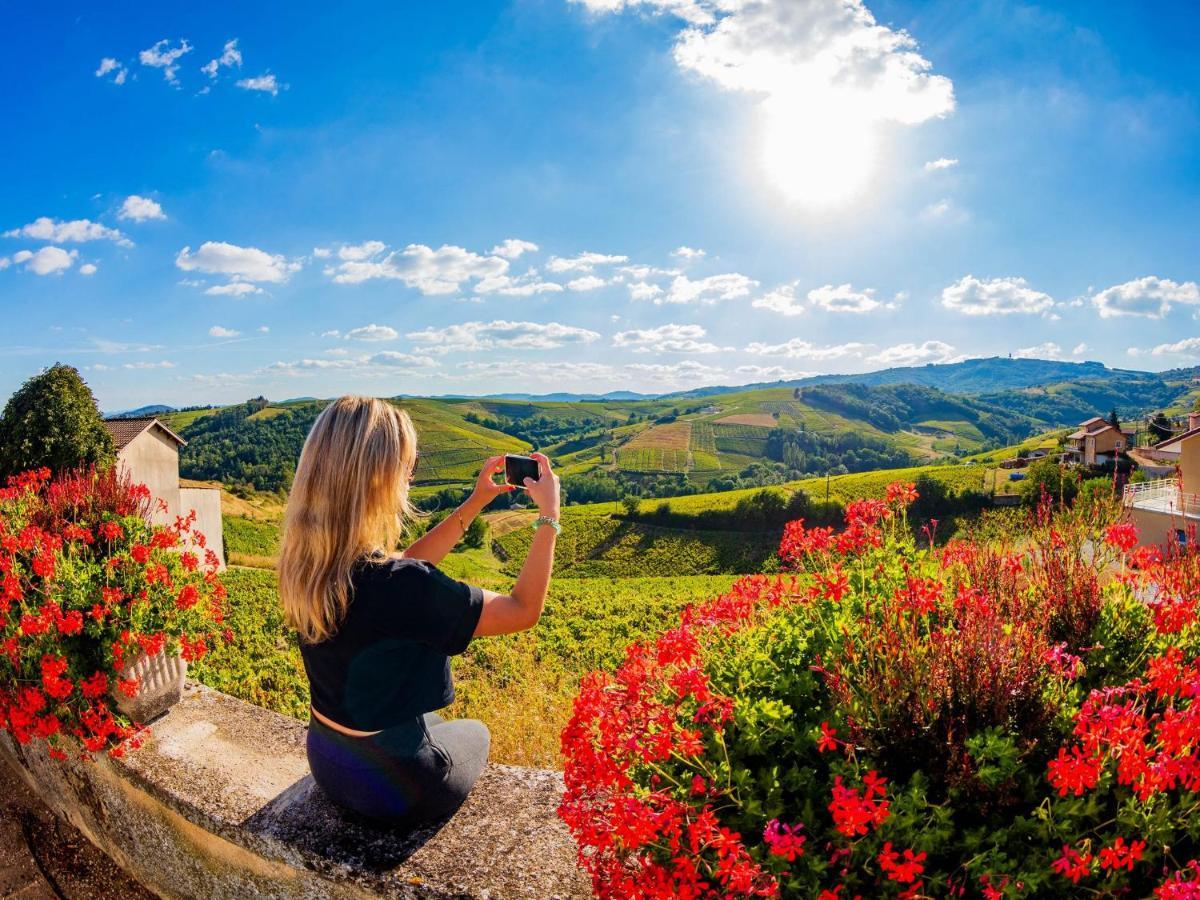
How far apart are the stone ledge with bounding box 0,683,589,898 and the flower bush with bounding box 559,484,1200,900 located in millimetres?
380

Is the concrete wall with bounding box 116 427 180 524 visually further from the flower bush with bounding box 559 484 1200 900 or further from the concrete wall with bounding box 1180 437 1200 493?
the concrete wall with bounding box 1180 437 1200 493

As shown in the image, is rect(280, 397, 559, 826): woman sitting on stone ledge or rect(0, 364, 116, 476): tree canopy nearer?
rect(280, 397, 559, 826): woman sitting on stone ledge

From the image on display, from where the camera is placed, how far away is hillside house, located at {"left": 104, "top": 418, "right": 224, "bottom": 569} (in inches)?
900

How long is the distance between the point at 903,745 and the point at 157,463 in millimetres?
28342

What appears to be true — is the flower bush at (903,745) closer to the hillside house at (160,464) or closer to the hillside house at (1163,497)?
the hillside house at (1163,497)

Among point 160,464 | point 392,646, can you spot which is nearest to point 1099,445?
point 160,464

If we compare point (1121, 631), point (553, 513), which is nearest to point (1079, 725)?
point (1121, 631)

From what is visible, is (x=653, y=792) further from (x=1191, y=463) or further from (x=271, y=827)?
(x=1191, y=463)

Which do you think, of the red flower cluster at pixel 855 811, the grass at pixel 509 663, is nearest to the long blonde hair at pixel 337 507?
the red flower cluster at pixel 855 811

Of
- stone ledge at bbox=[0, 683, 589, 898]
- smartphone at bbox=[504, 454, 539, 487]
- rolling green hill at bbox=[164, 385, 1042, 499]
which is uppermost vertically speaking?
smartphone at bbox=[504, 454, 539, 487]

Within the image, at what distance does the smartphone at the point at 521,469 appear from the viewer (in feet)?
8.03

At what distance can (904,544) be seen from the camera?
2.28 m

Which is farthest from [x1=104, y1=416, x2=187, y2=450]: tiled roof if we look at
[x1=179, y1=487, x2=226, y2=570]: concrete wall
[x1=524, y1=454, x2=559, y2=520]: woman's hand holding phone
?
[x1=524, y1=454, x2=559, y2=520]: woman's hand holding phone

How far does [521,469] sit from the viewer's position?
8.05ft
